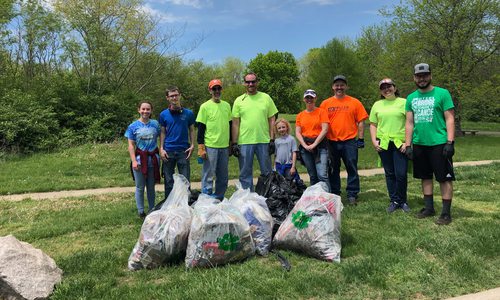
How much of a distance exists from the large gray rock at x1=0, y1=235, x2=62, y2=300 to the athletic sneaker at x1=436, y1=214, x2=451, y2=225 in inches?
177

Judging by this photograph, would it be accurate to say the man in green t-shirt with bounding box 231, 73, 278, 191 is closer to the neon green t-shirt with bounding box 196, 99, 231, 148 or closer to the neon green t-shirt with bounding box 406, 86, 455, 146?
the neon green t-shirt with bounding box 196, 99, 231, 148

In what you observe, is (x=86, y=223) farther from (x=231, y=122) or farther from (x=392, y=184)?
(x=392, y=184)

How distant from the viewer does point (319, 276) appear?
3.56 metres

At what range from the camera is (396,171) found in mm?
6023

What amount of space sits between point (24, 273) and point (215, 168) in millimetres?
3182

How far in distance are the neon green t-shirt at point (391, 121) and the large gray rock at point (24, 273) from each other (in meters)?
4.70

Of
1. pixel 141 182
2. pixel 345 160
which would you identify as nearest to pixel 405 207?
pixel 345 160

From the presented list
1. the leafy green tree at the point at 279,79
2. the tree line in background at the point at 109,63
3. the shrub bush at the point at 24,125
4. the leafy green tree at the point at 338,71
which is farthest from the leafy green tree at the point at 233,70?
the shrub bush at the point at 24,125

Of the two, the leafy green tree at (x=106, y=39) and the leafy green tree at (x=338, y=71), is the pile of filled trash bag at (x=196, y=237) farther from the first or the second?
the leafy green tree at (x=338, y=71)

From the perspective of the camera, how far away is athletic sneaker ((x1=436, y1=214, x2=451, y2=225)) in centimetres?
518

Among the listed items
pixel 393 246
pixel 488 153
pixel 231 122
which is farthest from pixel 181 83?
pixel 393 246

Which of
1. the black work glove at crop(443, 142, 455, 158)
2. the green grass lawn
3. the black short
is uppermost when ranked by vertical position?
the black work glove at crop(443, 142, 455, 158)

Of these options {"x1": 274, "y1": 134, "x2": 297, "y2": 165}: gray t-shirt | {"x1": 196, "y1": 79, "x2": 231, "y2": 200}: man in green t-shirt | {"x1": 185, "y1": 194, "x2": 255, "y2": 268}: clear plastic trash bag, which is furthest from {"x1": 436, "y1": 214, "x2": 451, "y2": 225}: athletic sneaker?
{"x1": 196, "y1": 79, "x2": 231, "y2": 200}: man in green t-shirt

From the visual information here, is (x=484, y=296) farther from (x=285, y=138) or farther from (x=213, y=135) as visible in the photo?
(x=213, y=135)
